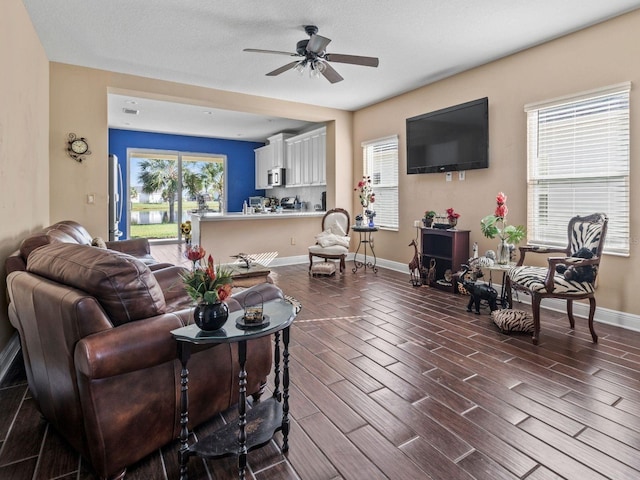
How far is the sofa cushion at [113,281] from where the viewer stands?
1484 millimetres

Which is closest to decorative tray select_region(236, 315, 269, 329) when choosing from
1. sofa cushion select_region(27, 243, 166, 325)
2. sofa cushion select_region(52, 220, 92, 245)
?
sofa cushion select_region(27, 243, 166, 325)

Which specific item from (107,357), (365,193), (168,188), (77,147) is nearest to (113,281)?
(107,357)

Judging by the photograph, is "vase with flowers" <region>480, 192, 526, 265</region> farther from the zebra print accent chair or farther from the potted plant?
the potted plant

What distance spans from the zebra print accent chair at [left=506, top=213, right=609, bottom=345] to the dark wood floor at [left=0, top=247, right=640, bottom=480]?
324 mm

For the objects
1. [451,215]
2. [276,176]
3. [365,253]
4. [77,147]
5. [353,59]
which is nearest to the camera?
[353,59]

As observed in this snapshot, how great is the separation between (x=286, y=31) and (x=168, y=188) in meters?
6.82

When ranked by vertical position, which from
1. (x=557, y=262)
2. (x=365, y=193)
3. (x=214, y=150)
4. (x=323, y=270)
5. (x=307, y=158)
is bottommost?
(x=323, y=270)

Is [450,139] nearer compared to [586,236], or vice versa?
[586,236]

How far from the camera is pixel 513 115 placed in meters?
4.22

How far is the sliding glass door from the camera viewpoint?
9125mm

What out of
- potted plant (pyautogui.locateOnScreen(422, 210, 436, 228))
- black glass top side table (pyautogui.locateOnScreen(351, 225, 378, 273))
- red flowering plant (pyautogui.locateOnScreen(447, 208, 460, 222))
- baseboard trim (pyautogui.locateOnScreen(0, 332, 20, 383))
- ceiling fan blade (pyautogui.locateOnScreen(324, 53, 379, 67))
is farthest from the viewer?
black glass top side table (pyautogui.locateOnScreen(351, 225, 378, 273))

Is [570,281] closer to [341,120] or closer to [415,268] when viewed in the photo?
[415,268]

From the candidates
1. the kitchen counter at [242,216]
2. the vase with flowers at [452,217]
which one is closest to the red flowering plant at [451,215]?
the vase with flowers at [452,217]

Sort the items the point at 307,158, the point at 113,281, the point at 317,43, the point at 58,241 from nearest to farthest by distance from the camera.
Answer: the point at 113,281, the point at 58,241, the point at 317,43, the point at 307,158
